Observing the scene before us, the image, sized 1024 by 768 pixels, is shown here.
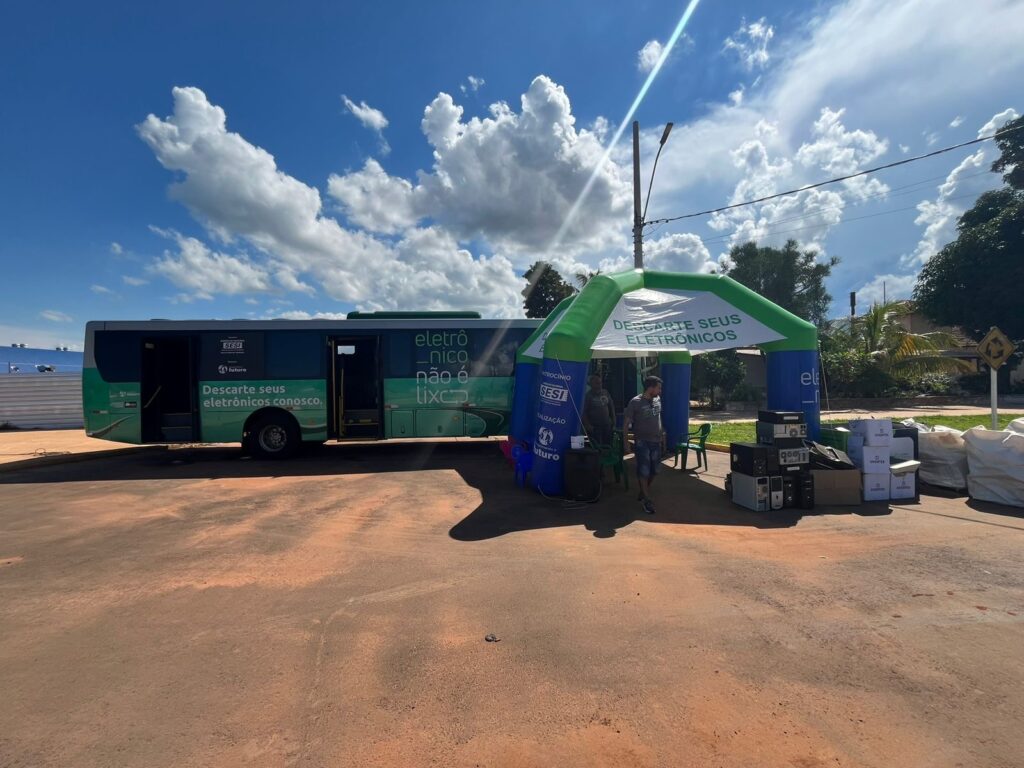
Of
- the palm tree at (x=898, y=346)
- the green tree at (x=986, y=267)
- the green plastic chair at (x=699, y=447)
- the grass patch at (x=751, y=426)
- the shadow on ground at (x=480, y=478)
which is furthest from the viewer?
the green tree at (x=986, y=267)

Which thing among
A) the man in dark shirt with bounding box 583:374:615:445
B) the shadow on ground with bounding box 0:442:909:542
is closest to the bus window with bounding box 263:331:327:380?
the shadow on ground with bounding box 0:442:909:542

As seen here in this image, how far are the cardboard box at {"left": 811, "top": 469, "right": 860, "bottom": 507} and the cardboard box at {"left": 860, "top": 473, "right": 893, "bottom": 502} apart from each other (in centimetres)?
19

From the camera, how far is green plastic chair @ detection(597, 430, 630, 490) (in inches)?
299

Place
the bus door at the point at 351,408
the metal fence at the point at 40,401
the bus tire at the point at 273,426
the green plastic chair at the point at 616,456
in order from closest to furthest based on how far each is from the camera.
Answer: the green plastic chair at the point at 616,456
the bus tire at the point at 273,426
the bus door at the point at 351,408
the metal fence at the point at 40,401

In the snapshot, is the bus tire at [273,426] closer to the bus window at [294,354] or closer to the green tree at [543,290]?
the bus window at [294,354]

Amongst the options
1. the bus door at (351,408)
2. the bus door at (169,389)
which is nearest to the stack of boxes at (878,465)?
the bus door at (351,408)

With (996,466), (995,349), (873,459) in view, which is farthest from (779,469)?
(995,349)

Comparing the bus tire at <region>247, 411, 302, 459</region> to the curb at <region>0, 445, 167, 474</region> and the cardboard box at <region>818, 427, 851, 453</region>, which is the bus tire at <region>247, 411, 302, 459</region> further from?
the cardboard box at <region>818, 427, 851, 453</region>

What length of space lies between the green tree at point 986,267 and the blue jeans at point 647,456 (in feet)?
91.6

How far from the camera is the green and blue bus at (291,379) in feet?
32.9

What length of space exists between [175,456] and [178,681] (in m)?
10.2

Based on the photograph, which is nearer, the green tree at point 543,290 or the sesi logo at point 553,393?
the sesi logo at point 553,393

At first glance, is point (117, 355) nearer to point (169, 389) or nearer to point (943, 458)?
point (169, 389)

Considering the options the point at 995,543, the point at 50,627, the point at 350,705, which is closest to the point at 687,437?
the point at 995,543
